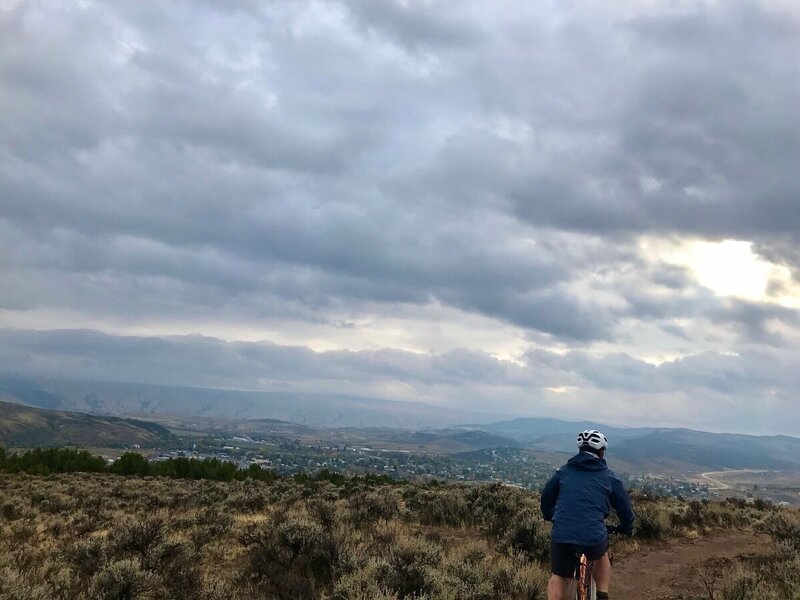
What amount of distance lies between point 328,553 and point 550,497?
4323mm

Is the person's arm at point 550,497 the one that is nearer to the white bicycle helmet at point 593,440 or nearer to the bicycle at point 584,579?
the white bicycle helmet at point 593,440

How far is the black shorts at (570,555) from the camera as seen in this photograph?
22.2ft

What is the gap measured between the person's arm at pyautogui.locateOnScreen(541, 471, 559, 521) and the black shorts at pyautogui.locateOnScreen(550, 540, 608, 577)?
584 mm

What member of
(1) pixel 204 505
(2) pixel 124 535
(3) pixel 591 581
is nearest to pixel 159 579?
(2) pixel 124 535

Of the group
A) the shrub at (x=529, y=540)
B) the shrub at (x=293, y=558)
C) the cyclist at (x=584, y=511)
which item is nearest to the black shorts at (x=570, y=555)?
the cyclist at (x=584, y=511)

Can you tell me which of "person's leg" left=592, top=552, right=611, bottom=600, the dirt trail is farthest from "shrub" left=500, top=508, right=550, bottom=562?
"person's leg" left=592, top=552, right=611, bottom=600

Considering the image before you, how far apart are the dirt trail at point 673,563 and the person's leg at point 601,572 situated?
3397mm

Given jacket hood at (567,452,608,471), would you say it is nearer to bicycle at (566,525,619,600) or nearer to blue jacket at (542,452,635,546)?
blue jacket at (542,452,635,546)

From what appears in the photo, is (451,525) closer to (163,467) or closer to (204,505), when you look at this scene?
(204,505)

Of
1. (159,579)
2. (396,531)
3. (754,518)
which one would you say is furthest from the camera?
(754,518)

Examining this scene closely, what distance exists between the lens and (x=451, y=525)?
635 inches

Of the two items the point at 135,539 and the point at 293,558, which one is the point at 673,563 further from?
the point at 135,539

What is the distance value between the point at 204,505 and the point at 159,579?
12.9 m

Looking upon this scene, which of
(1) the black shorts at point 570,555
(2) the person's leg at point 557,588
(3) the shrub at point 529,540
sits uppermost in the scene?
(1) the black shorts at point 570,555
